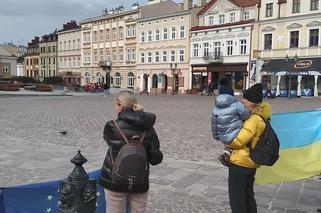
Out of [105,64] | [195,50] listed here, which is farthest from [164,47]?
[105,64]

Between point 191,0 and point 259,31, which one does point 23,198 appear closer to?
point 259,31

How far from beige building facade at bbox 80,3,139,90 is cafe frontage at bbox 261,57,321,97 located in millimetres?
25807

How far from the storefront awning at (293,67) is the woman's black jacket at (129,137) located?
129 feet

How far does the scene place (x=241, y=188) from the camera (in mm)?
4426

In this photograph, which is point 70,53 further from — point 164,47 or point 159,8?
point 164,47

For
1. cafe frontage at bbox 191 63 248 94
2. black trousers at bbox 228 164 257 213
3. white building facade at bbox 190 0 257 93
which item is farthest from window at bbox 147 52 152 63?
black trousers at bbox 228 164 257 213

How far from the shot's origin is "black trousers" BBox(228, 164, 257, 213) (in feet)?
14.3

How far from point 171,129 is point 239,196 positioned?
9.91 m

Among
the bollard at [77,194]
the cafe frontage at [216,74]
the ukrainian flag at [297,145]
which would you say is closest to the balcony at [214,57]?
the cafe frontage at [216,74]

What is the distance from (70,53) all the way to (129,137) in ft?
261

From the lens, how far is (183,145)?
11000 millimetres

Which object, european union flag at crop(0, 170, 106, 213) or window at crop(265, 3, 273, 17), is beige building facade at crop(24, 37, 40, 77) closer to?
window at crop(265, 3, 273, 17)

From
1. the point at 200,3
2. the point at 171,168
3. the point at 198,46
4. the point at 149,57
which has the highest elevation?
the point at 200,3

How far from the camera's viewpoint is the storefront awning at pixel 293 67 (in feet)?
132
